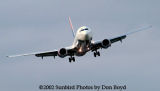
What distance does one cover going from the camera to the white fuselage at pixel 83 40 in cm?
9556

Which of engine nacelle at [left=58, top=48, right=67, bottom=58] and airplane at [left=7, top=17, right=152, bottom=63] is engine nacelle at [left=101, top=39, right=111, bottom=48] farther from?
engine nacelle at [left=58, top=48, right=67, bottom=58]

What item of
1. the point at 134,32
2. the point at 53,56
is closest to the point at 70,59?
the point at 53,56

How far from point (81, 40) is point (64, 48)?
4203 millimetres

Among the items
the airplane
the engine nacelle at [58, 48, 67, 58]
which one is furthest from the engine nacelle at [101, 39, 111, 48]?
the engine nacelle at [58, 48, 67, 58]

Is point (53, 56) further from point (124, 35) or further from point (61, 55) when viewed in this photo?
point (124, 35)

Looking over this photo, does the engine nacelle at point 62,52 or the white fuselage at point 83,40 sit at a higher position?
the white fuselage at point 83,40

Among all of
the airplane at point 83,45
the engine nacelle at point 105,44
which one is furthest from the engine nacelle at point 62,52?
the engine nacelle at point 105,44

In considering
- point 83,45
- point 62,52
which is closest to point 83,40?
point 83,45

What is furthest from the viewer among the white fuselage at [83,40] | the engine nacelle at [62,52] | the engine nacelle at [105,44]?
the engine nacelle at [62,52]

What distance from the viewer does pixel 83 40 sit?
315 feet

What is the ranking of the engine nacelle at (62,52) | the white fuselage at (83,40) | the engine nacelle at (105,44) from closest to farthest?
1. the white fuselage at (83,40)
2. the engine nacelle at (105,44)
3. the engine nacelle at (62,52)

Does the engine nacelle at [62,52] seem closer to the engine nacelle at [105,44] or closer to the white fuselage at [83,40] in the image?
the white fuselage at [83,40]

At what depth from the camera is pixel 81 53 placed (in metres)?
97.6

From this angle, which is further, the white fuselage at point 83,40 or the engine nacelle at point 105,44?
the engine nacelle at point 105,44
